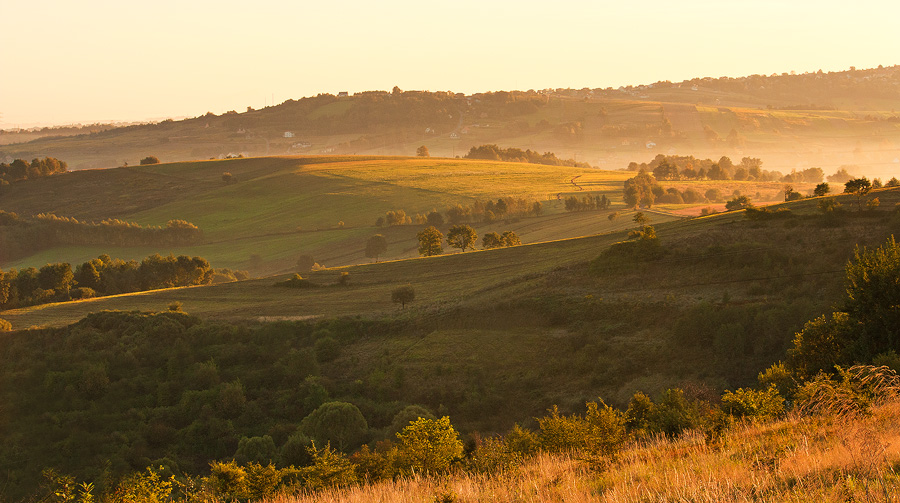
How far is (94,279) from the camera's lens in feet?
303

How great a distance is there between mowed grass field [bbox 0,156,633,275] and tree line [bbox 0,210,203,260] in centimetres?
322

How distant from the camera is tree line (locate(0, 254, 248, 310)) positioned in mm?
85562

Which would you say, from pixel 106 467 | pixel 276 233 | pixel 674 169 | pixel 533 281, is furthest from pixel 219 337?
pixel 674 169

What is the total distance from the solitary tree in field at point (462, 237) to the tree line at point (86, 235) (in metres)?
77.8

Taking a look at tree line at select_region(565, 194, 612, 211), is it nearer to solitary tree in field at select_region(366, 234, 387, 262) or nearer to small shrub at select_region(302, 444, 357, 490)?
solitary tree in field at select_region(366, 234, 387, 262)

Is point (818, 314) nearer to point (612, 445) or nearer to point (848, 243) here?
point (848, 243)

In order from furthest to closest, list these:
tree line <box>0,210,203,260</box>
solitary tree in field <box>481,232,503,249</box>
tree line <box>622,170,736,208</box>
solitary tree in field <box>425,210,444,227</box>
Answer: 1. tree line <box>0,210,203,260</box>
2. solitary tree in field <box>425,210,444,227</box>
3. tree line <box>622,170,736,208</box>
4. solitary tree in field <box>481,232,503,249</box>

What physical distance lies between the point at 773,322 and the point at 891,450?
3275 cm

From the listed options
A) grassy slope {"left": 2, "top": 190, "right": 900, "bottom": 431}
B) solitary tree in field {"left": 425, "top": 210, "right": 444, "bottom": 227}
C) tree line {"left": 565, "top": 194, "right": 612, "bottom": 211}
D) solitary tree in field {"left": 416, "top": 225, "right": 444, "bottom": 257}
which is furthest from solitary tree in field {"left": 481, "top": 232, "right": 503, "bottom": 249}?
tree line {"left": 565, "top": 194, "right": 612, "bottom": 211}

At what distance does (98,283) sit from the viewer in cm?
9300

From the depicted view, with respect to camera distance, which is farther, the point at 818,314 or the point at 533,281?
the point at 533,281

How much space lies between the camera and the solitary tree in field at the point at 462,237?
107 meters

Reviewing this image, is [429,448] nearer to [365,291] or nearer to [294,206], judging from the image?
[365,291]

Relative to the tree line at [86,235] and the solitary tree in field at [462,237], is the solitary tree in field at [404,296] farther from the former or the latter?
the tree line at [86,235]
